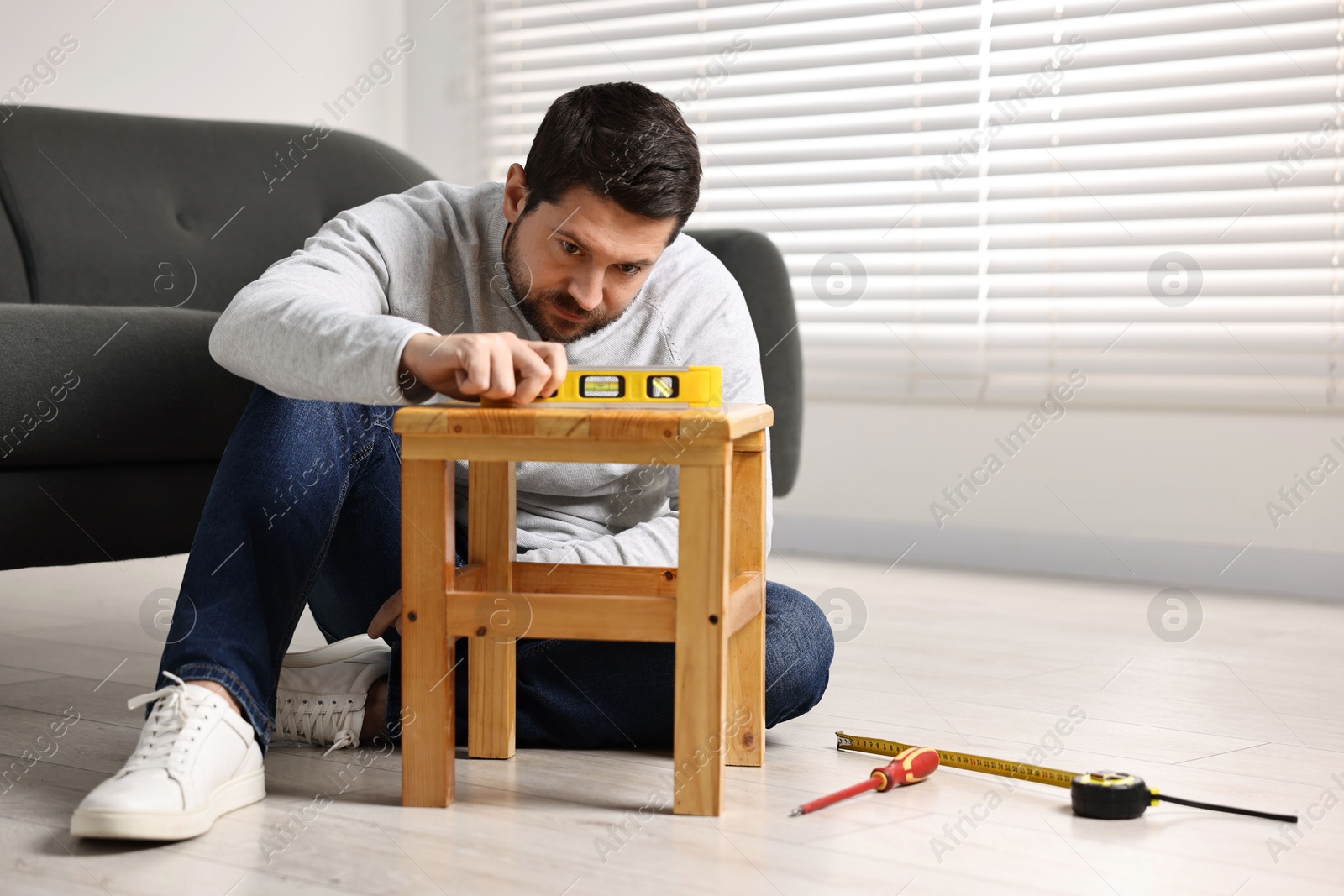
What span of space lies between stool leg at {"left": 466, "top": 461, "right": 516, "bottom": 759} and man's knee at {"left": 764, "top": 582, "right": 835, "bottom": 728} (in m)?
0.23

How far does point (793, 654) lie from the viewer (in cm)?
113

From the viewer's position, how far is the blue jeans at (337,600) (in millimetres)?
955

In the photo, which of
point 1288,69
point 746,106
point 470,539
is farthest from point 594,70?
point 470,539

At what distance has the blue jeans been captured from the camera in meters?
0.95

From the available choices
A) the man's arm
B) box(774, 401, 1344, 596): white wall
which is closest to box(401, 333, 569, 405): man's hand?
the man's arm

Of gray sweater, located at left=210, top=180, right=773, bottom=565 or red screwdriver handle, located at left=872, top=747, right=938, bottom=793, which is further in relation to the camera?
gray sweater, located at left=210, top=180, right=773, bottom=565

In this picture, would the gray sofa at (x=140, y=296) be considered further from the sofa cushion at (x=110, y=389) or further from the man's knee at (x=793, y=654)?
the man's knee at (x=793, y=654)

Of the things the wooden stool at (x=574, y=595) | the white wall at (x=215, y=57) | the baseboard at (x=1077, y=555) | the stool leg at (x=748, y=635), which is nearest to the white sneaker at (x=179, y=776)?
the wooden stool at (x=574, y=595)

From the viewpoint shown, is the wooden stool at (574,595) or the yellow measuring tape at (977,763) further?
the yellow measuring tape at (977,763)

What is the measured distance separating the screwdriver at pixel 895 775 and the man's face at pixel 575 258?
46 centimetres

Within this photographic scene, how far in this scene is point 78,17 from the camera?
247cm

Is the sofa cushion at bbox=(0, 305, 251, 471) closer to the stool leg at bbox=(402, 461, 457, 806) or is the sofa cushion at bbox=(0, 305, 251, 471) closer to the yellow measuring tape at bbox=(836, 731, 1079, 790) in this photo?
the stool leg at bbox=(402, 461, 457, 806)

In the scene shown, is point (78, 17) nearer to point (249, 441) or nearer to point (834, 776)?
point (249, 441)

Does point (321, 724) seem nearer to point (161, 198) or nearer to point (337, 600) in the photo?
point (337, 600)
